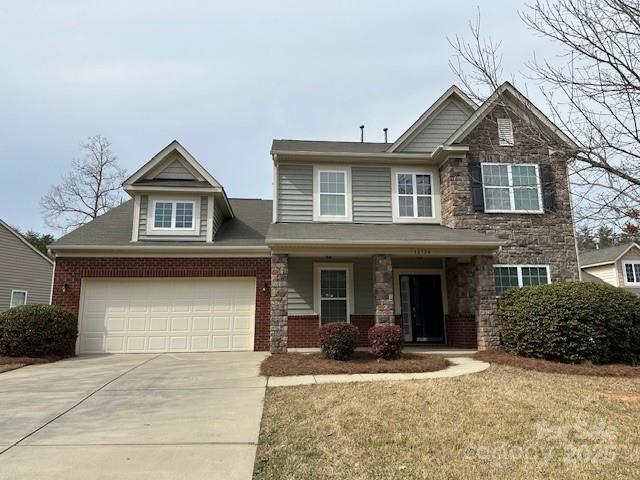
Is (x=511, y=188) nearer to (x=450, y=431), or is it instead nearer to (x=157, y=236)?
(x=450, y=431)

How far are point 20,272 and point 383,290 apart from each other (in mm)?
17763

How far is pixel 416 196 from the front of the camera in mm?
13133

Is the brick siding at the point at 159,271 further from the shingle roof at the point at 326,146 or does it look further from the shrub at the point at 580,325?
the shrub at the point at 580,325

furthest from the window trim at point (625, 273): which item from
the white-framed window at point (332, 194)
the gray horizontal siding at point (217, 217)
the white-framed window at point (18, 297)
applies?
the white-framed window at point (18, 297)

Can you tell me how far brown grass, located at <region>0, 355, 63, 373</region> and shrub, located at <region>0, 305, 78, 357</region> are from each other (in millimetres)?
169

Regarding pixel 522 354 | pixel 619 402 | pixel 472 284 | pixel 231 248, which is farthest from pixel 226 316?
pixel 619 402

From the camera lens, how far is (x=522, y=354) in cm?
990

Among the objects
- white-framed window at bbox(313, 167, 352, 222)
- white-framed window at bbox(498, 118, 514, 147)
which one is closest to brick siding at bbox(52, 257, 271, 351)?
white-framed window at bbox(313, 167, 352, 222)

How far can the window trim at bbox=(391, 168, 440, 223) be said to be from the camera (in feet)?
42.3

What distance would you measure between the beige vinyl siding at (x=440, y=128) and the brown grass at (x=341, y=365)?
6968 millimetres

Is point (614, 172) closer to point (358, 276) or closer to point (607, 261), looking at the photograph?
point (358, 276)

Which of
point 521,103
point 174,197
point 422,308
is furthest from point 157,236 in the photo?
point 521,103

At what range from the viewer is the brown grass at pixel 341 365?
27.8 feet

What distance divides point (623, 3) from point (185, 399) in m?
8.52
